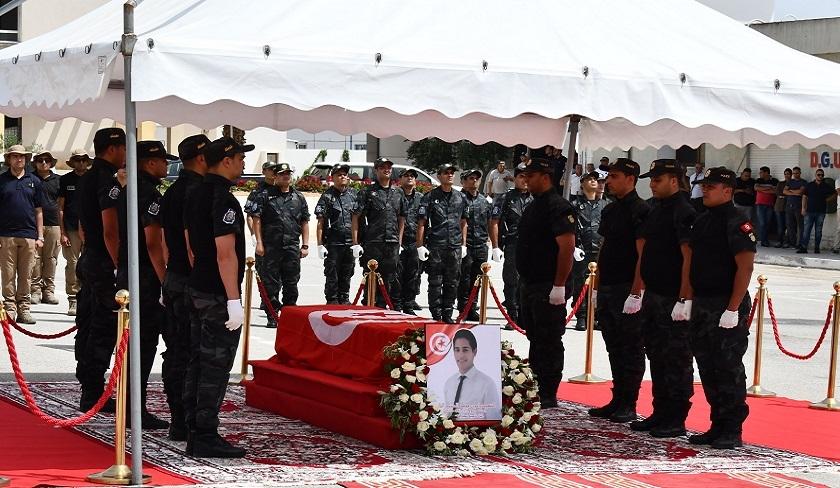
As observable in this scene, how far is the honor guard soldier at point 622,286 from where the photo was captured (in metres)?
11.0

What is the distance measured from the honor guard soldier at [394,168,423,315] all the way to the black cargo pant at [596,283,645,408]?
7946 mm

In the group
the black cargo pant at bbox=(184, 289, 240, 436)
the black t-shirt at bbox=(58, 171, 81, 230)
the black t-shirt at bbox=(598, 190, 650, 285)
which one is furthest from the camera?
the black t-shirt at bbox=(58, 171, 81, 230)

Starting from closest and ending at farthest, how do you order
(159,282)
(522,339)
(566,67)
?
(566,67), (159,282), (522,339)

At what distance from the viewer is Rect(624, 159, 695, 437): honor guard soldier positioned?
34.3 ft

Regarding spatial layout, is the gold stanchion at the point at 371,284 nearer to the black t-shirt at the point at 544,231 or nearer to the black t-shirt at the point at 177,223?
the black t-shirt at the point at 544,231

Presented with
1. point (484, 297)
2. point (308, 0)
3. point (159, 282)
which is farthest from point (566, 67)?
point (484, 297)

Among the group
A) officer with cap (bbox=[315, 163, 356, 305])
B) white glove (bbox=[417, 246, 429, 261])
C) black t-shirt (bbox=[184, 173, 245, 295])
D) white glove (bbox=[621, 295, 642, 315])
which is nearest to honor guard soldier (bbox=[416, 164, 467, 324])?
white glove (bbox=[417, 246, 429, 261])

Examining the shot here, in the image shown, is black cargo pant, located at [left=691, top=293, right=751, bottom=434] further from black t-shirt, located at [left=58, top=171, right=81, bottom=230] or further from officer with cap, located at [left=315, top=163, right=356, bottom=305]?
black t-shirt, located at [left=58, top=171, right=81, bottom=230]

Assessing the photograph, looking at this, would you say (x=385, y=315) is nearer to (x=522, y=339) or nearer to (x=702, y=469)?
(x=702, y=469)

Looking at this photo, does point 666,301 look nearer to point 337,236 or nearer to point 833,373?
point 833,373

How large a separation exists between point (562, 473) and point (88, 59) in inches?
156

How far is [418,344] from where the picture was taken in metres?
9.44

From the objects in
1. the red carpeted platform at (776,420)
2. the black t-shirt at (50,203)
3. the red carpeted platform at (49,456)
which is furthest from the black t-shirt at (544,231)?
the black t-shirt at (50,203)

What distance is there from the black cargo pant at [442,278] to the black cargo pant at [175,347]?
8.78 m
